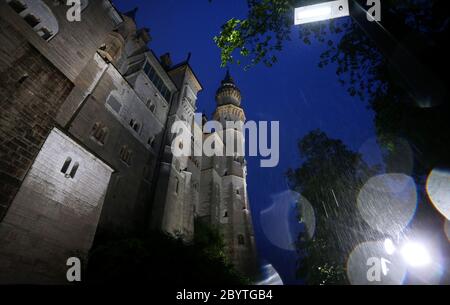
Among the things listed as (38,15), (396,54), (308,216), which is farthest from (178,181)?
(396,54)

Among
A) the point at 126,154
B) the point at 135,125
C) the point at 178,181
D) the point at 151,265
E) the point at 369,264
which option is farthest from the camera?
the point at 178,181

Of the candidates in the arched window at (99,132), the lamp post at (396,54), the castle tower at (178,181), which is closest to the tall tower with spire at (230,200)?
the castle tower at (178,181)

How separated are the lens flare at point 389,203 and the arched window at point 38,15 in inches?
926

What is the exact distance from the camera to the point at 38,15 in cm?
1046

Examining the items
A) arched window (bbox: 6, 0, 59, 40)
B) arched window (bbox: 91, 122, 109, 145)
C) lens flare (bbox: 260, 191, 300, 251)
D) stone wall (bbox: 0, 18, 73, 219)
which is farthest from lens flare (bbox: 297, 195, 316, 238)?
lens flare (bbox: 260, 191, 300, 251)

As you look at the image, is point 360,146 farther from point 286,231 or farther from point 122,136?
point 122,136

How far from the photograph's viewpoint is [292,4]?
8500 millimetres

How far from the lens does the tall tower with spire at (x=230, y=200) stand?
92.4 ft

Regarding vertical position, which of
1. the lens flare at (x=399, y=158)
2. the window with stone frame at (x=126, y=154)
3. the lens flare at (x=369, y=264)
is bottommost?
the lens flare at (x=369, y=264)

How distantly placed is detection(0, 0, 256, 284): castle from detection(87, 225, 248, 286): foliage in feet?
3.80

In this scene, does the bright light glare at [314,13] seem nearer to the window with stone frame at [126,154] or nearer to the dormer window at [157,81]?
the window with stone frame at [126,154]

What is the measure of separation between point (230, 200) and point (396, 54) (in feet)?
100

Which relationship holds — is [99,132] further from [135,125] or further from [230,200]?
[230,200]
